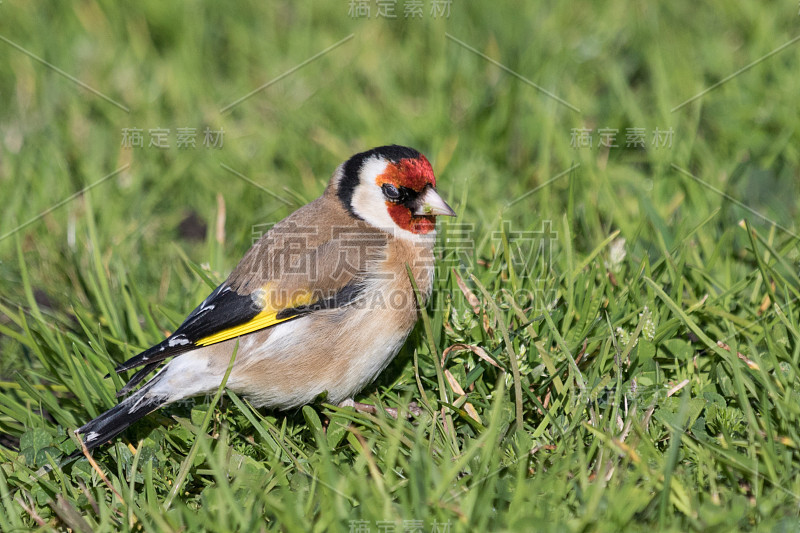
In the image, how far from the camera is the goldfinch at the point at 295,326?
3105 millimetres

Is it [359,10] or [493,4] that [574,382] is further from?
[359,10]

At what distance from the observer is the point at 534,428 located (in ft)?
9.63

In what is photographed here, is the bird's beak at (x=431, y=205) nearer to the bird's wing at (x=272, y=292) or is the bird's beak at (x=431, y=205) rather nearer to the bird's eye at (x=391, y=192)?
the bird's eye at (x=391, y=192)

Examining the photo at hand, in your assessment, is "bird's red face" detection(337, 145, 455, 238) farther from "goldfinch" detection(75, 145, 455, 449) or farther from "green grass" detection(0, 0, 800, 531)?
"green grass" detection(0, 0, 800, 531)

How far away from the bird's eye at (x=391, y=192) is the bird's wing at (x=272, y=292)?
0.90 ft

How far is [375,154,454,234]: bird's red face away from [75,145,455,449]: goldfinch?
75 mm

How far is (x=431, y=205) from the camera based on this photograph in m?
3.46

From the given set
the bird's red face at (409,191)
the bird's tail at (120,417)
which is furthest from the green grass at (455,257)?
the bird's red face at (409,191)

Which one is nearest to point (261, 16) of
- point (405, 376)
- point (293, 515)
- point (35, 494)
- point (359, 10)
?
point (359, 10)

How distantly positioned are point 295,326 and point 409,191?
0.78 metres

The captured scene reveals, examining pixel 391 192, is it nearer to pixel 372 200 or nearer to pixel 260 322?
pixel 372 200

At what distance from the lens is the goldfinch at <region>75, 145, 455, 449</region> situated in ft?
10.2

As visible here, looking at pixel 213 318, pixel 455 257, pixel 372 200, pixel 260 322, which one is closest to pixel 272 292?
pixel 260 322

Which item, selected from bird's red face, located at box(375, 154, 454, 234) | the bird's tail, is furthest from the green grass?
bird's red face, located at box(375, 154, 454, 234)
